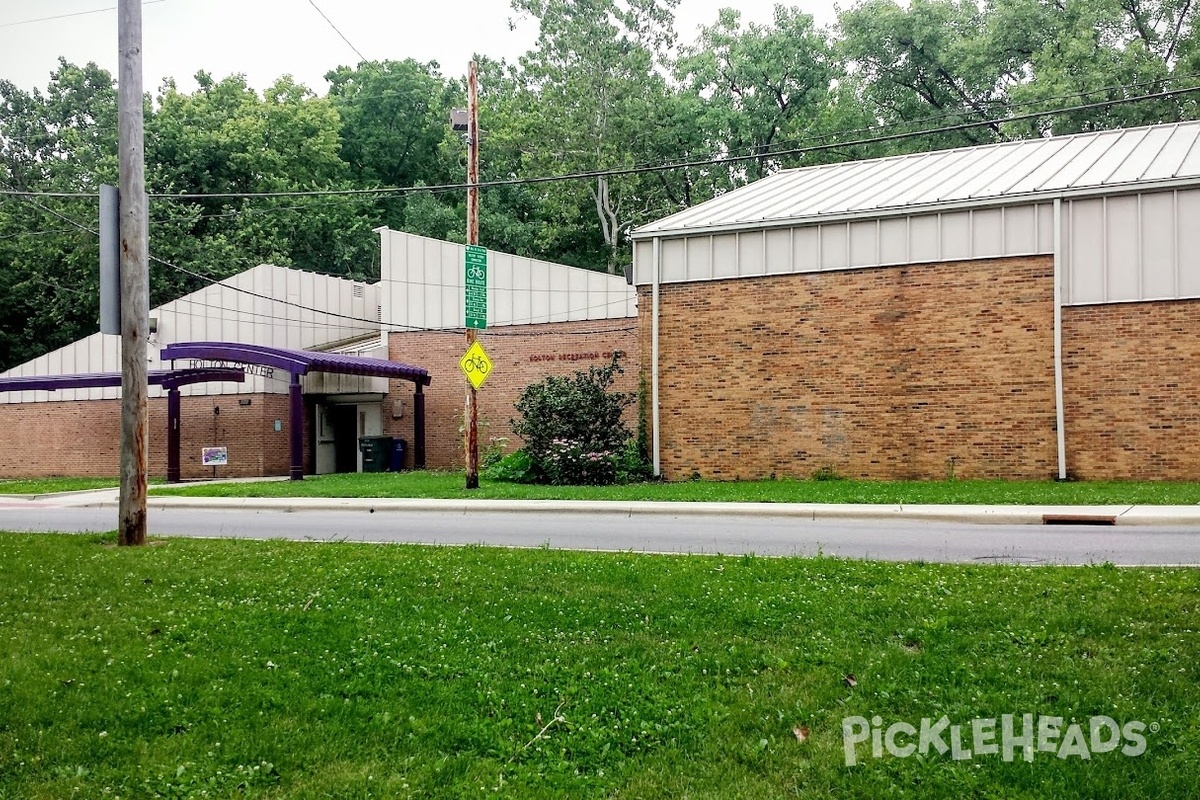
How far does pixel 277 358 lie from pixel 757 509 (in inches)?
592

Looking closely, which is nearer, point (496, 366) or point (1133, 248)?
point (1133, 248)

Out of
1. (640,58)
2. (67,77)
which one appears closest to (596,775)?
(640,58)

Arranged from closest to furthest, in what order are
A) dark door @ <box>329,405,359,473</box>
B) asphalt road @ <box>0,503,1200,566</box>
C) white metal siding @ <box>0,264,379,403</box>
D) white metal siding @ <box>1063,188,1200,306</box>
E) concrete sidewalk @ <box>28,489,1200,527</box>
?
asphalt road @ <box>0,503,1200,566</box>, concrete sidewalk @ <box>28,489,1200,527</box>, white metal siding @ <box>1063,188,1200,306</box>, white metal siding @ <box>0,264,379,403</box>, dark door @ <box>329,405,359,473</box>

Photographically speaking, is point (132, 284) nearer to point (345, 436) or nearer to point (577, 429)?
point (577, 429)

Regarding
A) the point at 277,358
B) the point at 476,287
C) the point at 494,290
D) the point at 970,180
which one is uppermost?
the point at 970,180

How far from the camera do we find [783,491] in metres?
17.5

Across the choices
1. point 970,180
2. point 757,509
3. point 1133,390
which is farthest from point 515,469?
point 1133,390

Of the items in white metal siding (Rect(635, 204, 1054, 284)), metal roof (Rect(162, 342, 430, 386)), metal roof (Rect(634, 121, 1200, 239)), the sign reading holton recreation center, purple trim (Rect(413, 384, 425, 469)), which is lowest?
purple trim (Rect(413, 384, 425, 469))

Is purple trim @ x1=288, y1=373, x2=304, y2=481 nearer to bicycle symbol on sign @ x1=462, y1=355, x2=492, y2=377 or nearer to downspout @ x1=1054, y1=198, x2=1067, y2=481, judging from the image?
bicycle symbol on sign @ x1=462, y1=355, x2=492, y2=377

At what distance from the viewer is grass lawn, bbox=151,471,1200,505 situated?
15.3 meters

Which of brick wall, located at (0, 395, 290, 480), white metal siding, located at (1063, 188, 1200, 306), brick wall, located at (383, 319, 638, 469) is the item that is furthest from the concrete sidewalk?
brick wall, located at (0, 395, 290, 480)

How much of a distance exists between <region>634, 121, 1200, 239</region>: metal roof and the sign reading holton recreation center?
438cm

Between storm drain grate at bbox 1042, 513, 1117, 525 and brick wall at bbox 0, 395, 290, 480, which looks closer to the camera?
storm drain grate at bbox 1042, 513, 1117, 525

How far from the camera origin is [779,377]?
68.6ft
